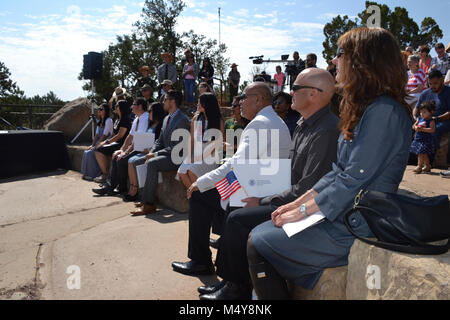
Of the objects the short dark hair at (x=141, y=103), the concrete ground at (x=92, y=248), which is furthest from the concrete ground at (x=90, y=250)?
the short dark hair at (x=141, y=103)

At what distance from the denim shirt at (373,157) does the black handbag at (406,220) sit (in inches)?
3.6

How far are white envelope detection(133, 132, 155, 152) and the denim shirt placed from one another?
4.19 meters

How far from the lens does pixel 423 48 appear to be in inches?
305

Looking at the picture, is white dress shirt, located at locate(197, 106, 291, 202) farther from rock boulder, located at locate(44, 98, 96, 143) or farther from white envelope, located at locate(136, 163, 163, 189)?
rock boulder, located at locate(44, 98, 96, 143)

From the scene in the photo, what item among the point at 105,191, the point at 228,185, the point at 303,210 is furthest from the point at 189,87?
the point at 303,210

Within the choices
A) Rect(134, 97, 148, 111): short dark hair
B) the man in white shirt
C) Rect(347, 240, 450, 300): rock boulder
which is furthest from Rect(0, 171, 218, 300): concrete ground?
Rect(134, 97, 148, 111): short dark hair

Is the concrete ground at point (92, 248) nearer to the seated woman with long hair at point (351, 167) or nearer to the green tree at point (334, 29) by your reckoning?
the seated woman with long hair at point (351, 167)

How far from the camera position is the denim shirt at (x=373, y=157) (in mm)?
1531

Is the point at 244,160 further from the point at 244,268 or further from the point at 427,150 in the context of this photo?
the point at 427,150

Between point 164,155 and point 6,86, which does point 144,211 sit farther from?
point 6,86

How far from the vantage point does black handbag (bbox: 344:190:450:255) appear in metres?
1.41

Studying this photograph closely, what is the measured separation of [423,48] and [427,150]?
3749 mm

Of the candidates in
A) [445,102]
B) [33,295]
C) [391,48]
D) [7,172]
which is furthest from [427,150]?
[7,172]

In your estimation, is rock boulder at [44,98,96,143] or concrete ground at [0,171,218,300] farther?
rock boulder at [44,98,96,143]
